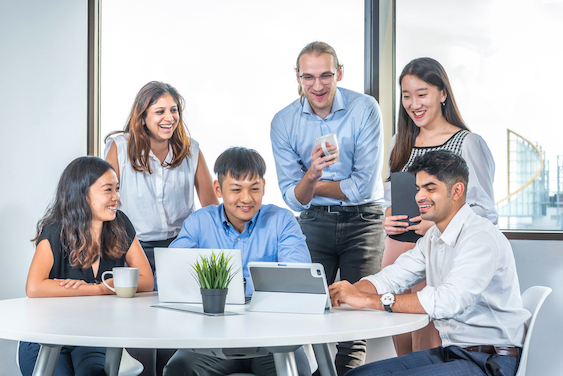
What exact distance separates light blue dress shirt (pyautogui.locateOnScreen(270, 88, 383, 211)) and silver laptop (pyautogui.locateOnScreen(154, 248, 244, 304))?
1053 mm

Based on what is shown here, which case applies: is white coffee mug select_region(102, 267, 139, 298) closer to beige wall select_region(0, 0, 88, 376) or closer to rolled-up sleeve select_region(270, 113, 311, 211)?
rolled-up sleeve select_region(270, 113, 311, 211)

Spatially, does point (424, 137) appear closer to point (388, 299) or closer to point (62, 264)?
point (388, 299)

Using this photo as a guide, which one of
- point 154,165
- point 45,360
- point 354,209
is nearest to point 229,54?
A: point 154,165

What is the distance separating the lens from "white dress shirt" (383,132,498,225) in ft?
7.19

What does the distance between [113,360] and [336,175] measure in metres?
1.55

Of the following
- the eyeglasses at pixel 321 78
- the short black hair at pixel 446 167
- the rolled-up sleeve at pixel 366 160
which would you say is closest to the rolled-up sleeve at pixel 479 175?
the short black hair at pixel 446 167

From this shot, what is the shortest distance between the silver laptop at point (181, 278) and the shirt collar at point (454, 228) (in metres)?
0.72

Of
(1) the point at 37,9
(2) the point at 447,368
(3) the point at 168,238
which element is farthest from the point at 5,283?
(2) the point at 447,368

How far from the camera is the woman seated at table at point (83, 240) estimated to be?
2010mm

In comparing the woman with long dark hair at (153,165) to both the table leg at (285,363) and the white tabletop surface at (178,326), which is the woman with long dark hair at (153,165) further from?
the table leg at (285,363)

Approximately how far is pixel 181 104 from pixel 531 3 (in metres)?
2.17

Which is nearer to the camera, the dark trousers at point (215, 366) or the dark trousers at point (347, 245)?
the dark trousers at point (215, 366)

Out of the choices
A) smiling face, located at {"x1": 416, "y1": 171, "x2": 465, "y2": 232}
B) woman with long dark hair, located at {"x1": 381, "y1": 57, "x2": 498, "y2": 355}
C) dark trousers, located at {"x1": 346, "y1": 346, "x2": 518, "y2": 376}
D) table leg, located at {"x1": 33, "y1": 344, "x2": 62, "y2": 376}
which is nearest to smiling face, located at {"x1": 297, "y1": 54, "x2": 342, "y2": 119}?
woman with long dark hair, located at {"x1": 381, "y1": 57, "x2": 498, "y2": 355}

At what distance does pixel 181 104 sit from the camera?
2.90 meters
